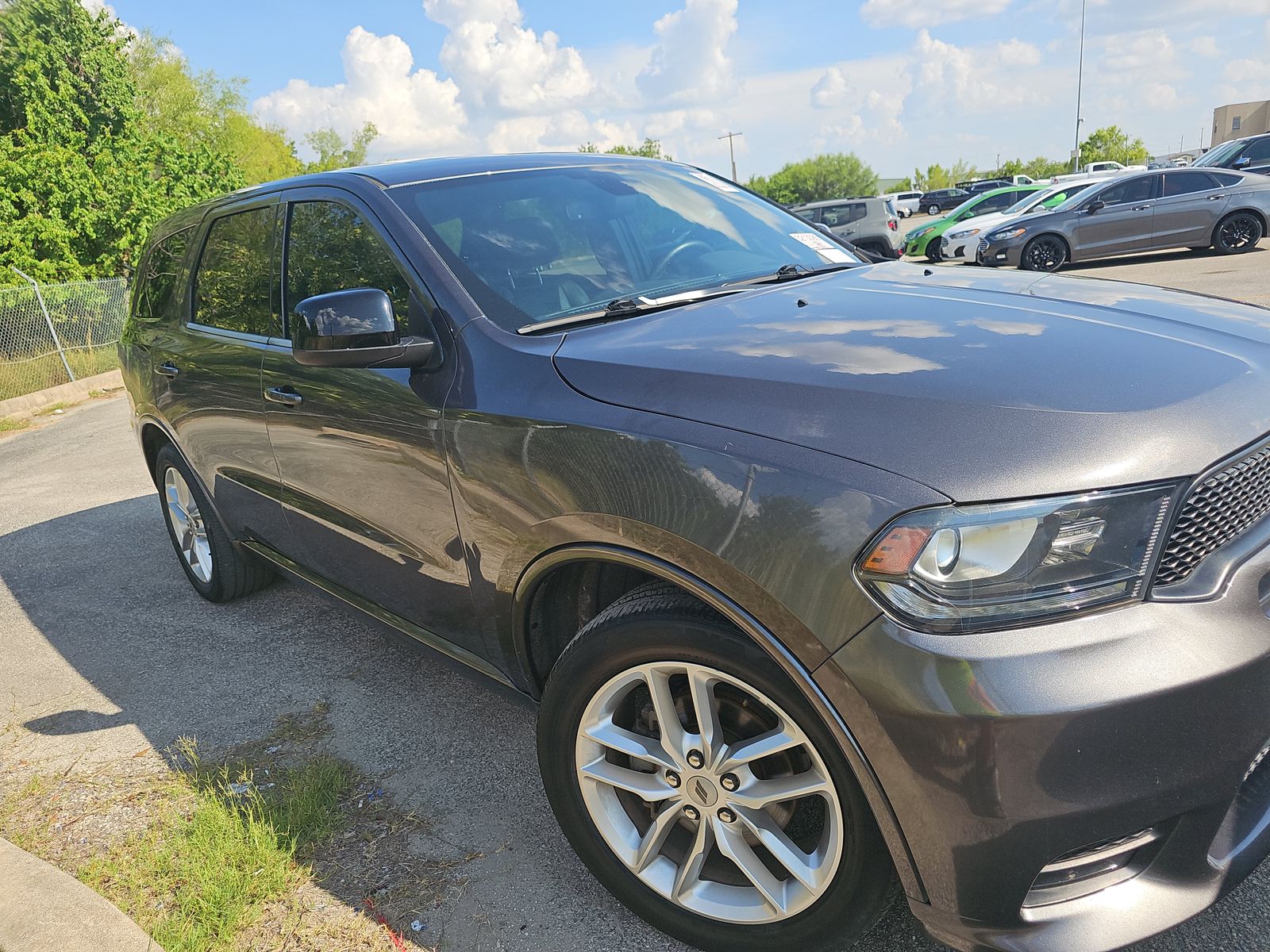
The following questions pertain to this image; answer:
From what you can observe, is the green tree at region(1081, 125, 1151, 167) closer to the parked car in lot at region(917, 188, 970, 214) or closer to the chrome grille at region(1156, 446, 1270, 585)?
the parked car in lot at region(917, 188, 970, 214)

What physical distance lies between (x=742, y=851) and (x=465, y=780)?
1.19 m

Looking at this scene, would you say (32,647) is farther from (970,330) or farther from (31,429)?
(31,429)

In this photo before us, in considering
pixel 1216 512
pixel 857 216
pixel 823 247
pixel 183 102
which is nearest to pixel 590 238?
pixel 823 247

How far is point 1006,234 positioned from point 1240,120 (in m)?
101

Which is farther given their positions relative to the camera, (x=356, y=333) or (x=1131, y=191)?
(x=1131, y=191)

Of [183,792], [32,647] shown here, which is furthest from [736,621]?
[32,647]

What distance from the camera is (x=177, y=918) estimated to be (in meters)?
2.28

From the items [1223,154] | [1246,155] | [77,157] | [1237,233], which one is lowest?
[1237,233]

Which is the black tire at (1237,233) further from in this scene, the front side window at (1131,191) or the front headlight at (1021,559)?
the front headlight at (1021,559)

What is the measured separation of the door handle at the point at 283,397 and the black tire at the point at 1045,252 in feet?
49.4

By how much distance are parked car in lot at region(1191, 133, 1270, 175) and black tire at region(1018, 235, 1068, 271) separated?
560cm

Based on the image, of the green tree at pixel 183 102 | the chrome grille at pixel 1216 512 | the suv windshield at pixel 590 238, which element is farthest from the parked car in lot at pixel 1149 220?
the green tree at pixel 183 102

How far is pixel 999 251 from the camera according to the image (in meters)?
15.8

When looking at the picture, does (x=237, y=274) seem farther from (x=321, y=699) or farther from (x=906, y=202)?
(x=906, y=202)
